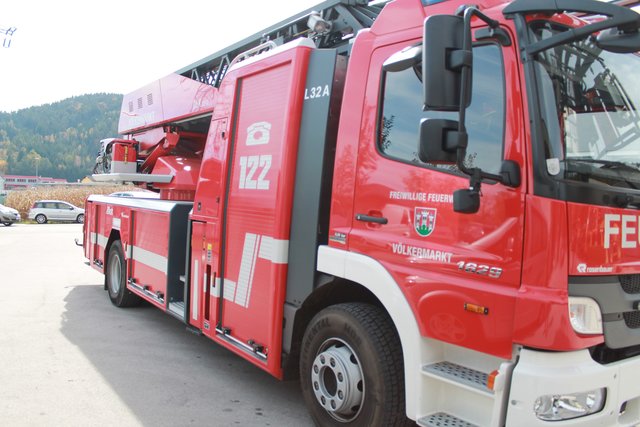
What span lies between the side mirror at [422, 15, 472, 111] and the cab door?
31cm

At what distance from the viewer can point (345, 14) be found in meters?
4.28

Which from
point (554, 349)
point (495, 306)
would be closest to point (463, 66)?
point (495, 306)

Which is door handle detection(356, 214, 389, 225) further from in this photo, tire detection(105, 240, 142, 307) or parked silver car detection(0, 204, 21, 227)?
parked silver car detection(0, 204, 21, 227)

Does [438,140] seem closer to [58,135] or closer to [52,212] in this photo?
[52,212]

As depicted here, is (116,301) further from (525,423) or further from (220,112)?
(525,423)

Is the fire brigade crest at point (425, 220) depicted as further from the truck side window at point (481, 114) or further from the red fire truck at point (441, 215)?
the truck side window at point (481, 114)

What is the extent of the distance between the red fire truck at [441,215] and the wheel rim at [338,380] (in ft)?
0.04

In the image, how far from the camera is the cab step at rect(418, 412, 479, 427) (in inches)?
105

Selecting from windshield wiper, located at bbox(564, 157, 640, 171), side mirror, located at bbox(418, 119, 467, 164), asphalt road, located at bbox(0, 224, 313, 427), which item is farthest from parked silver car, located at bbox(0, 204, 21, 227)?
windshield wiper, located at bbox(564, 157, 640, 171)

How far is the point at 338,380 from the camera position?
3.29 metres

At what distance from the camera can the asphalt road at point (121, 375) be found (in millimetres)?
3953

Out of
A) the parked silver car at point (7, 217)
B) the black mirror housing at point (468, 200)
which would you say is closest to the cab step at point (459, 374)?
the black mirror housing at point (468, 200)

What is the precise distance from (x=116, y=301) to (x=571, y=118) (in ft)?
22.6

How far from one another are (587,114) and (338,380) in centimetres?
210
